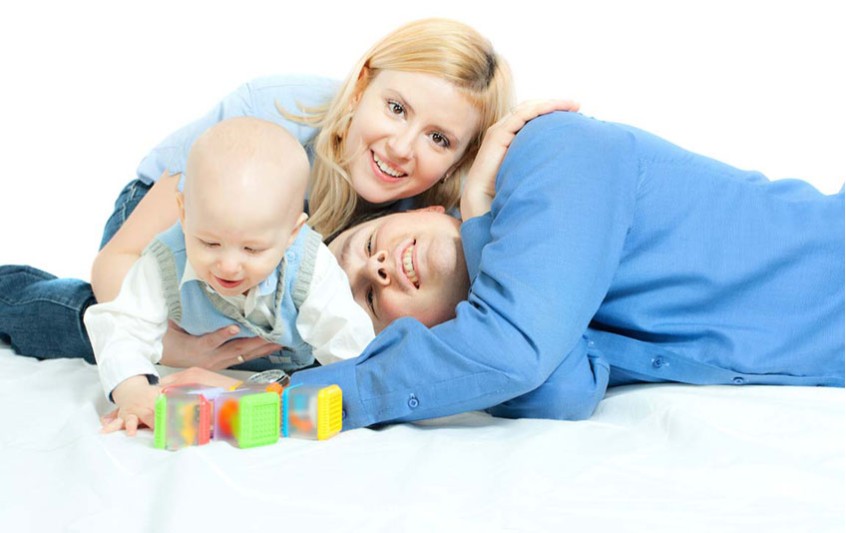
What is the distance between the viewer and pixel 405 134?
232cm

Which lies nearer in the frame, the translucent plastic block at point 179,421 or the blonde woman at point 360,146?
the translucent plastic block at point 179,421

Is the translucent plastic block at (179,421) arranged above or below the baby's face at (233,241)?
below

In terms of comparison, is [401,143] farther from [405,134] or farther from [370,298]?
[370,298]

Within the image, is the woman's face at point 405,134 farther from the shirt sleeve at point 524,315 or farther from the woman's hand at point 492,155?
Answer: the shirt sleeve at point 524,315

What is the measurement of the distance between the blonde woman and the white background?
3.17ft

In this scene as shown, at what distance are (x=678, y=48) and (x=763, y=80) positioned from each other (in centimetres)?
30

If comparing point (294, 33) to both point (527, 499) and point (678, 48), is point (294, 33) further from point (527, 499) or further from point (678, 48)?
point (527, 499)

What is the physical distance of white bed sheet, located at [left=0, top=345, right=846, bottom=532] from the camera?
1228mm

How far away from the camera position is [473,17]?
3400 millimetres

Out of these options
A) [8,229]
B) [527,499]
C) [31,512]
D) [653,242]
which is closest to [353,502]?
[527,499]

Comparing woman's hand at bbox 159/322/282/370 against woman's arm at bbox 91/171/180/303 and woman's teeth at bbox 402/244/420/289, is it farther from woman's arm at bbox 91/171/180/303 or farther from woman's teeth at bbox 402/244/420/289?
woman's teeth at bbox 402/244/420/289

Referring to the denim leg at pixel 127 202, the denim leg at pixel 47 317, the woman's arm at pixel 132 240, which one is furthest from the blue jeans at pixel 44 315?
the denim leg at pixel 127 202

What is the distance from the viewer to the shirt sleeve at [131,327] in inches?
68.0

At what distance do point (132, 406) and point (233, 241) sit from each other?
0.33 meters
